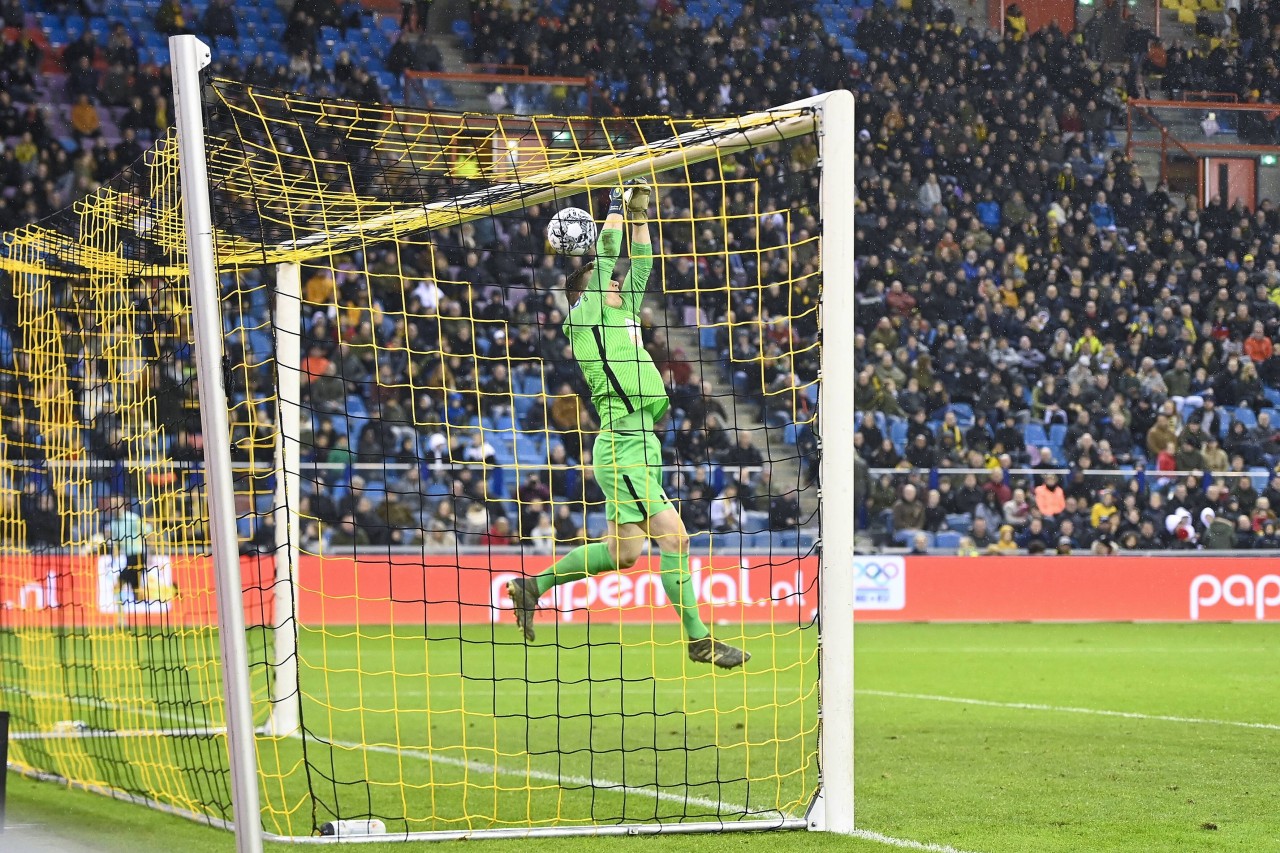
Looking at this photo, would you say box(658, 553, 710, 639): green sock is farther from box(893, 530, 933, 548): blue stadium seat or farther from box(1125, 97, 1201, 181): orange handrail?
box(1125, 97, 1201, 181): orange handrail

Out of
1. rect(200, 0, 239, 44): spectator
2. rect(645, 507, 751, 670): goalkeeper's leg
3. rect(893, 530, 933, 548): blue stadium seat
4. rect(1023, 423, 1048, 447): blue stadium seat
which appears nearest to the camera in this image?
rect(645, 507, 751, 670): goalkeeper's leg

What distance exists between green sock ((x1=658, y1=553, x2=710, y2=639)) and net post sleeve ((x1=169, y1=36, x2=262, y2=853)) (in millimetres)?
2538

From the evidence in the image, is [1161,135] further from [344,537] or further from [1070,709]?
[1070,709]

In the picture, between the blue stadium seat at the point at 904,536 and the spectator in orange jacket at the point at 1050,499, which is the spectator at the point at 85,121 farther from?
the spectator in orange jacket at the point at 1050,499

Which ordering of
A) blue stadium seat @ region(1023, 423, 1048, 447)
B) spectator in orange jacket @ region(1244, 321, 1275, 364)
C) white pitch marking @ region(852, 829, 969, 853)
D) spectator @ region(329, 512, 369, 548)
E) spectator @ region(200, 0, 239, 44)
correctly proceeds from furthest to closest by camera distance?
spectator @ region(200, 0, 239, 44) → spectator in orange jacket @ region(1244, 321, 1275, 364) → blue stadium seat @ region(1023, 423, 1048, 447) → spectator @ region(329, 512, 369, 548) → white pitch marking @ region(852, 829, 969, 853)

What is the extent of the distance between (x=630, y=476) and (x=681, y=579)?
0.57m

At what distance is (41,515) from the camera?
10875 millimetres

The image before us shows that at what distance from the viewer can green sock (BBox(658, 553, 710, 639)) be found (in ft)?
21.7

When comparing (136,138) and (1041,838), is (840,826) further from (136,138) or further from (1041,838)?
(136,138)

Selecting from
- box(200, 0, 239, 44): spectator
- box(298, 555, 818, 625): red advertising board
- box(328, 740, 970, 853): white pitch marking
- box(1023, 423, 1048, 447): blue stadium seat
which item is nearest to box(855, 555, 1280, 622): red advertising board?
box(298, 555, 818, 625): red advertising board

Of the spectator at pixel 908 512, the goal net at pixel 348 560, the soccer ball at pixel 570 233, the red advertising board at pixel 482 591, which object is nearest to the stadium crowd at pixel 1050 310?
the spectator at pixel 908 512

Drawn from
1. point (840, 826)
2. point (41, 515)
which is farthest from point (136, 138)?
point (840, 826)

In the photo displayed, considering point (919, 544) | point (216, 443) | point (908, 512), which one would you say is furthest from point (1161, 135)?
point (216, 443)

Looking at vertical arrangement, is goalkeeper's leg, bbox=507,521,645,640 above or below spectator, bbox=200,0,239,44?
below
